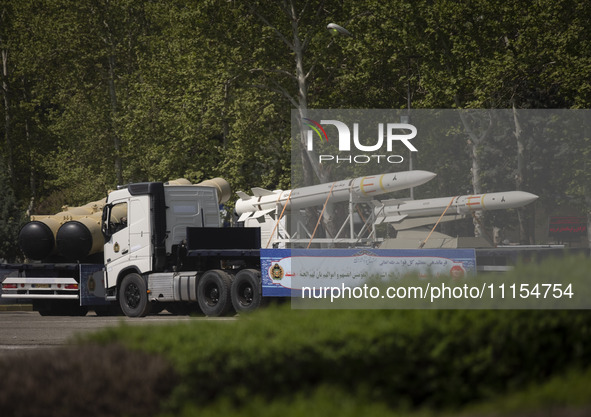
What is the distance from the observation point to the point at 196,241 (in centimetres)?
2319

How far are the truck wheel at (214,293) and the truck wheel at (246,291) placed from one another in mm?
178

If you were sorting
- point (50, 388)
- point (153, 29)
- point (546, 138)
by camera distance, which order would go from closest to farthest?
point (50, 388) → point (546, 138) → point (153, 29)

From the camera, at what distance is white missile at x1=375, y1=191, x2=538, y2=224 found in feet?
55.3

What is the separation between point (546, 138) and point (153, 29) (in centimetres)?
3713

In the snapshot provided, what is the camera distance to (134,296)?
24125mm

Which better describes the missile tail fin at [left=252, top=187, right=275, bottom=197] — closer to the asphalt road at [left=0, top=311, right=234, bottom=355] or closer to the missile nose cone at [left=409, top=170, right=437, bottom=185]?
the asphalt road at [left=0, top=311, right=234, bottom=355]

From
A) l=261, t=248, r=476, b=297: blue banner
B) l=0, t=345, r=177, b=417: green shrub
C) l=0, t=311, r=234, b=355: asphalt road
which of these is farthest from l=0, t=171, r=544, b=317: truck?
l=0, t=345, r=177, b=417: green shrub

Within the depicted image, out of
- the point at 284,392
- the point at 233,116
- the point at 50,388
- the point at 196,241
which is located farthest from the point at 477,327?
the point at 233,116

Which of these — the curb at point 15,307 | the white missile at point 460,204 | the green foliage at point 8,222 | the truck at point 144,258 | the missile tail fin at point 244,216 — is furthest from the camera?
the green foliage at point 8,222

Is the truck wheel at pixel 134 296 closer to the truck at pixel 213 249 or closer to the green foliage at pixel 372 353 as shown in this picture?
the truck at pixel 213 249

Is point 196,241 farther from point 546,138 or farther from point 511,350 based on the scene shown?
point 511,350

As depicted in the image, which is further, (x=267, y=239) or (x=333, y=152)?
(x=267, y=239)

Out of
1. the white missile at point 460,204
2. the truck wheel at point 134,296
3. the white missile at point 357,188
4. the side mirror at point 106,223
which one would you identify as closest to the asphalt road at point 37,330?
the truck wheel at point 134,296

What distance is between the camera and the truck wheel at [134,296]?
23766mm
